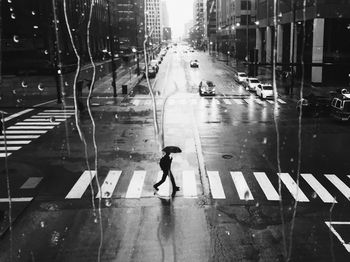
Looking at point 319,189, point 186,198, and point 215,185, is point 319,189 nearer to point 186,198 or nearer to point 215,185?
point 215,185

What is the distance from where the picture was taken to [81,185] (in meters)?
13.8

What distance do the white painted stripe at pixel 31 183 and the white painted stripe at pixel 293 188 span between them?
29.1 feet

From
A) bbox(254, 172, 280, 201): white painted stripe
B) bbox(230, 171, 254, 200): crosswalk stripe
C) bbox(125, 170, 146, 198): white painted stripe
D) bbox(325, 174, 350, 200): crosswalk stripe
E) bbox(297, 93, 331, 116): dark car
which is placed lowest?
bbox(325, 174, 350, 200): crosswalk stripe

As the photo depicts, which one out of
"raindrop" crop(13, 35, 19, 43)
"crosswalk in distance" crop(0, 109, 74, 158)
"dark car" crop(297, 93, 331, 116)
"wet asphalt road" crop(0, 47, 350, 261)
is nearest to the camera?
"wet asphalt road" crop(0, 47, 350, 261)

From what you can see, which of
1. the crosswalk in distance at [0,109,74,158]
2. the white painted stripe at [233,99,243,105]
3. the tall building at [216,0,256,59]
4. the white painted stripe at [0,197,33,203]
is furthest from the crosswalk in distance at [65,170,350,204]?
the tall building at [216,0,256,59]

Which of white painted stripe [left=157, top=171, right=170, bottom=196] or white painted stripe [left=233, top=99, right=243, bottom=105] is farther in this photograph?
white painted stripe [left=233, top=99, right=243, bottom=105]

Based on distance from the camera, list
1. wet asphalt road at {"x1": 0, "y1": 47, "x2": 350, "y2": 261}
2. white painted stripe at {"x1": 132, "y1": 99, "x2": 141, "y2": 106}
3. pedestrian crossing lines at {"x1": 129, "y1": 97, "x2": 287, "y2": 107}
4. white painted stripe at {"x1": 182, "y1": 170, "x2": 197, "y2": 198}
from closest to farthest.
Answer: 1. wet asphalt road at {"x1": 0, "y1": 47, "x2": 350, "y2": 261}
2. white painted stripe at {"x1": 182, "y1": 170, "x2": 197, "y2": 198}
3. pedestrian crossing lines at {"x1": 129, "y1": 97, "x2": 287, "y2": 107}
4. white painted stripe at {"x1": 132, "y1": 99, "x2": 141, "y2": 106}

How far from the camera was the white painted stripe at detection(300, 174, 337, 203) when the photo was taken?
12406 millimetres

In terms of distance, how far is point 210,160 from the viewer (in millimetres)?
16859

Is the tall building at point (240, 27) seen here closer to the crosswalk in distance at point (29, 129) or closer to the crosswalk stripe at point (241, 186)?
the crosswalk in distance at point (29, 129)

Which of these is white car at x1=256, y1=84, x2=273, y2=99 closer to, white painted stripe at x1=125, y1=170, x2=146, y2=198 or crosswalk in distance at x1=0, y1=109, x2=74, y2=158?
crosswalk in distance at x1=0, y1=109, x2=74, y2=158

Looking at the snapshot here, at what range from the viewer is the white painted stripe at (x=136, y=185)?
12961 mm

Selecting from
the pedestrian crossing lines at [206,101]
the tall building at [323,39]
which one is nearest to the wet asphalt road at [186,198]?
the pedestrian crossing lines at [206,101]

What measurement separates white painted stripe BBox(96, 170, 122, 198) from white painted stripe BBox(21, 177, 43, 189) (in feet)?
7.98
